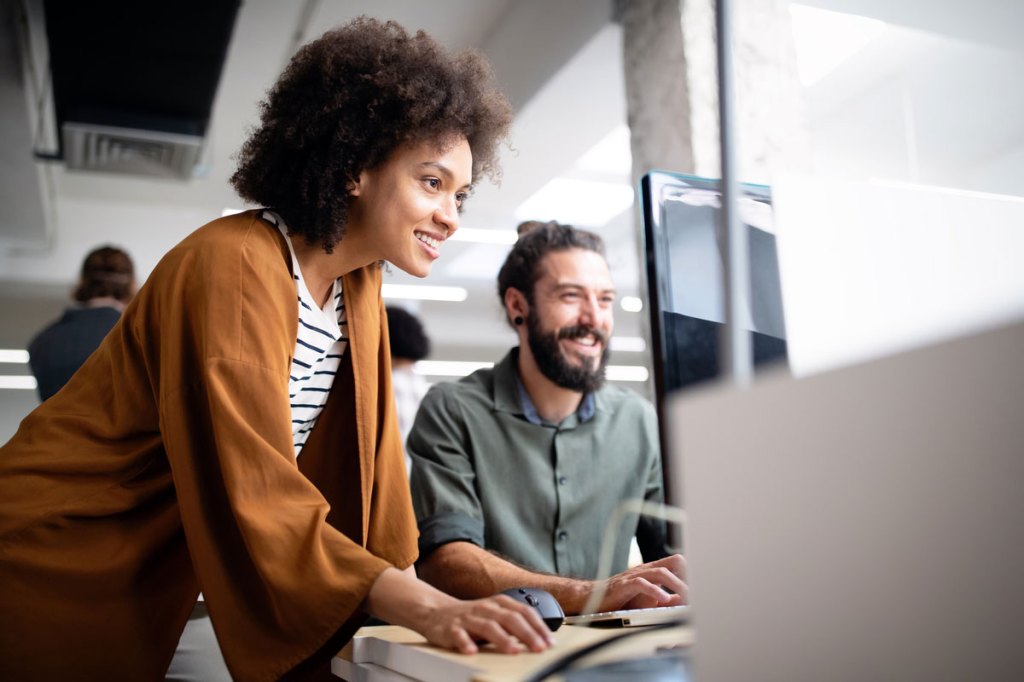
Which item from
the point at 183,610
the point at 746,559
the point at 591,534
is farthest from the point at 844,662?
the point at 591,534

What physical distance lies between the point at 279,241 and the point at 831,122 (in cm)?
422

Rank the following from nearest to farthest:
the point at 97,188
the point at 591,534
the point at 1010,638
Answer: the point at 1010,638 → the point at 591,534 → the point at 97,188

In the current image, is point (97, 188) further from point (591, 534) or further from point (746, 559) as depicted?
point (746, 559)

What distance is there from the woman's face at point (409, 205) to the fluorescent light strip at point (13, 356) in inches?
272

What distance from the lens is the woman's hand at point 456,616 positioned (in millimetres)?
759

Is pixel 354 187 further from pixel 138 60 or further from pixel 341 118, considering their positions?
pixel 138 60

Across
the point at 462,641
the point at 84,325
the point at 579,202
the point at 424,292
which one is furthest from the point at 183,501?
the point at 424,292

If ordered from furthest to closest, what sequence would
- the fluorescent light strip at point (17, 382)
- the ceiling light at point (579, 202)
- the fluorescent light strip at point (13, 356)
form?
the fluorescent light strip at point (17, 382) < the fluorescent light strip at point (13, 356) < the ceiling light at point (579, 202)

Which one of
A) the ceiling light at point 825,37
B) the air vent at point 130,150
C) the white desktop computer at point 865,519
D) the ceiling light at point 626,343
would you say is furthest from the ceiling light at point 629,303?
the white desktop computer at point 865,519

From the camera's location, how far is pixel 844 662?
473 mm

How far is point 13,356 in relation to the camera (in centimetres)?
722

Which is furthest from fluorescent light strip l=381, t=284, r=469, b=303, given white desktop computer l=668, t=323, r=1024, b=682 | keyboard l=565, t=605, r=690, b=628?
white desktop computer l=668, t=323, r=1024, b=682

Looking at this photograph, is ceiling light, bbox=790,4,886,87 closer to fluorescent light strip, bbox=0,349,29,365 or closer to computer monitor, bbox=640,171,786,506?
computer monitor, bbox=640,171,786,506

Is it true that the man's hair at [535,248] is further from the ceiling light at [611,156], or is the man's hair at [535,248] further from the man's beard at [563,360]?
the ceiling light at [611,156]
